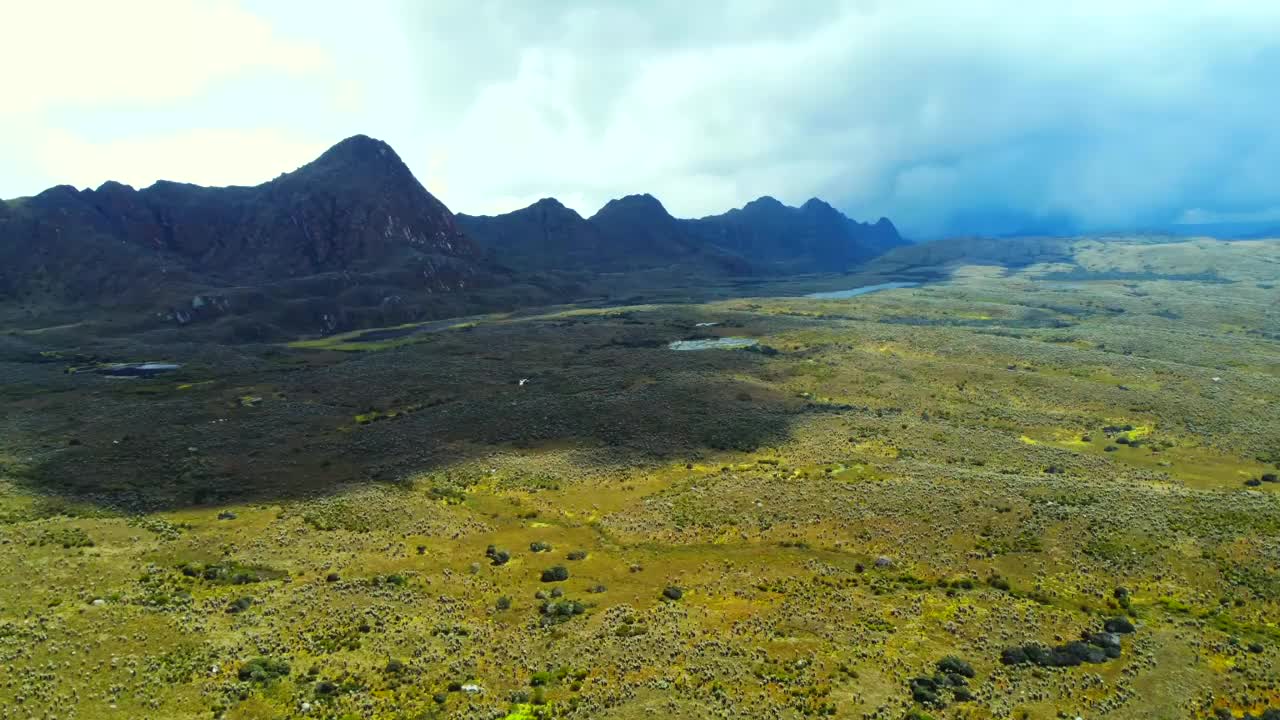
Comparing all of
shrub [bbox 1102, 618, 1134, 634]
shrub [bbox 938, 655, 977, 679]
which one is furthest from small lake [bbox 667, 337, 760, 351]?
shrub [bbox 938, 655, 977, 679]

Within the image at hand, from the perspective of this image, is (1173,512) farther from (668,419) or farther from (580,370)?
(580,370)

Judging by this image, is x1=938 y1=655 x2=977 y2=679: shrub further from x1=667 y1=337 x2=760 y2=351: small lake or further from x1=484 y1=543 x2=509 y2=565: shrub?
x1=667 y1=337 x2=760 y2=351: small lake

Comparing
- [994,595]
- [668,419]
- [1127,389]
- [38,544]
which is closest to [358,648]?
[38,544]

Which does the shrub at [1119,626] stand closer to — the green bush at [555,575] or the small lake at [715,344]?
the green bush at [555,575]

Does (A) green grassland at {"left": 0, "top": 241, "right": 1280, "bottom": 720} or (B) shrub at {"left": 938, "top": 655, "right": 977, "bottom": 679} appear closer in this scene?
(A) green grassland at {"left": 0, "top": 241, "right": 1280, "bottom": 720}

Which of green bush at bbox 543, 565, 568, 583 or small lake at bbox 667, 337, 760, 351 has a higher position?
small lake at bbox 667, 337, 760, 351

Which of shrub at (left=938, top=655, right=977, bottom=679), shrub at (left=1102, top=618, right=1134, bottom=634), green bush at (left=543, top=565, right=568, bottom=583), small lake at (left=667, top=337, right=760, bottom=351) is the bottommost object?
shrub at (left=1102, top=618, right=1134, bottom=634)
